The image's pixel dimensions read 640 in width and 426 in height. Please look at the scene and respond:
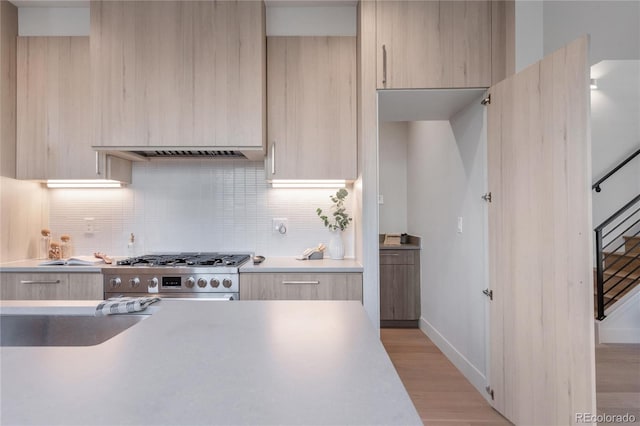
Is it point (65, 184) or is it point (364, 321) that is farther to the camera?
point (65, 184)

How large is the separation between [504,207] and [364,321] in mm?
1422

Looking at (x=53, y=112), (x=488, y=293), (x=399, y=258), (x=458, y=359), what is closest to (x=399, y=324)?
(x=399, y=258)

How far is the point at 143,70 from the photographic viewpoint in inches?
92.7

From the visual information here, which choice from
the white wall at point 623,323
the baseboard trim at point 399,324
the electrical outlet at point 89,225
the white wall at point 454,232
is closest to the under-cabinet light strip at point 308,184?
the white wall at point 454,232

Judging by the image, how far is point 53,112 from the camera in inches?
100

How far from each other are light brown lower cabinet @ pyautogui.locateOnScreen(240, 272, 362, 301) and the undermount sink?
1.16 metres

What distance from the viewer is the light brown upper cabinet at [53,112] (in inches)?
100

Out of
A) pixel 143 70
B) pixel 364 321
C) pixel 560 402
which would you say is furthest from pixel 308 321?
pixel 143 70

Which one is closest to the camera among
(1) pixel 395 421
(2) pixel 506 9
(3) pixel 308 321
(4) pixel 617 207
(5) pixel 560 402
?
(1) pixel 395 421

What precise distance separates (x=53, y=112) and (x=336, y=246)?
7.79 ft

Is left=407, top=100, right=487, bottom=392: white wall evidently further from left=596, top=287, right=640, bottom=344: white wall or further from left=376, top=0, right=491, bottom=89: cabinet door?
left=596, top=287, right=640, bottom=344: white wall

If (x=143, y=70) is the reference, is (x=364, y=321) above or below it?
below

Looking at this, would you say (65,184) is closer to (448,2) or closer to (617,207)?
(448,2)

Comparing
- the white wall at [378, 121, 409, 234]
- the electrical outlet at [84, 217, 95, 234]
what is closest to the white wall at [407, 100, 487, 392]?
the white wall at [378, 121, 409, 234]
